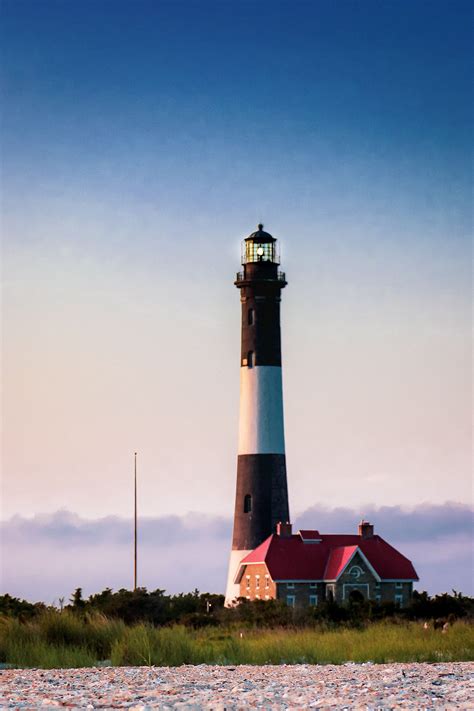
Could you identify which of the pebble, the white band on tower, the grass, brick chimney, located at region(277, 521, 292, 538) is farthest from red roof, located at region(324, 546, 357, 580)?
the pebble

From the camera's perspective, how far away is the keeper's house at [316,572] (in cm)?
5078

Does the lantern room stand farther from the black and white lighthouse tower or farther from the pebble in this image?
the pebble

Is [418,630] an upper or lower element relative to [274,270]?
lower

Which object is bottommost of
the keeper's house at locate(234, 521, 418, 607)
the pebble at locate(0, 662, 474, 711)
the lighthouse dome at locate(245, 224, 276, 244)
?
the pebble at locate(0, 662, 474, 711)

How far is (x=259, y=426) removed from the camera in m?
51.1

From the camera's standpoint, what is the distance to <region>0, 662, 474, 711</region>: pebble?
49.9 feet

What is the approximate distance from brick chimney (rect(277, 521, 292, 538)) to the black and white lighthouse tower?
47 cm

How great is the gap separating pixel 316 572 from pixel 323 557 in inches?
35.2

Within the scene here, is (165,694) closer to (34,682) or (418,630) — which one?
(34,682)

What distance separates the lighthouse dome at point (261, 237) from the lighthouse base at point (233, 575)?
12684mm

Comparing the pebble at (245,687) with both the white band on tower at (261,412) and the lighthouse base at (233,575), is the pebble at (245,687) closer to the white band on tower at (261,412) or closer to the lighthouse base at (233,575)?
the white band on tower at (261,412)

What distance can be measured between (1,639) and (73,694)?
25.9 ft

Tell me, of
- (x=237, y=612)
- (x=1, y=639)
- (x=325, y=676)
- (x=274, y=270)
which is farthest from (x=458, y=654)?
(x=274, y=270)

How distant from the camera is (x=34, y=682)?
19422 mm
